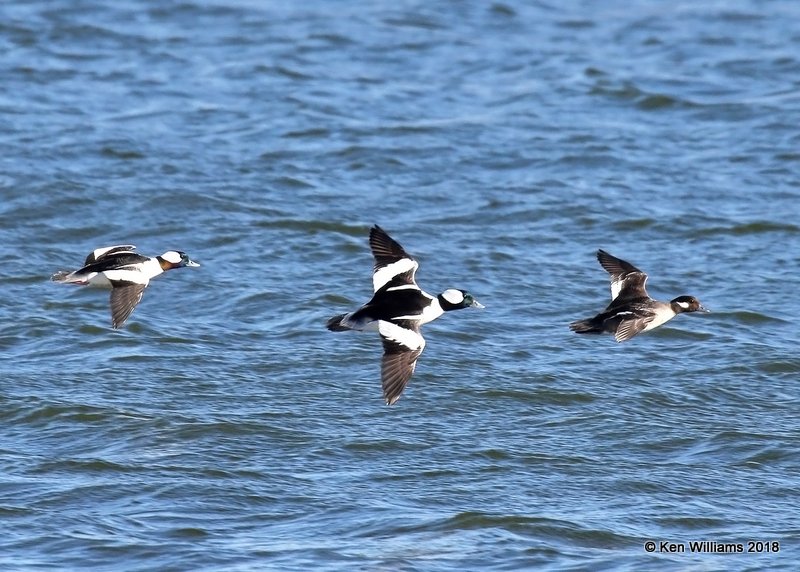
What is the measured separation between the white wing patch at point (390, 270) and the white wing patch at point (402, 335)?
2.79ft

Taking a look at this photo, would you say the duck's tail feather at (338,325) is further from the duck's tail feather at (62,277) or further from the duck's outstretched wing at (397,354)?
the duck's tail feather at (62,277)

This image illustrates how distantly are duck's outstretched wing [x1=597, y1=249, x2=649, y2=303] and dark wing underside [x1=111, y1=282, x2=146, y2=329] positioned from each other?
132 inches

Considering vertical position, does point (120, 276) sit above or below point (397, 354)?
above

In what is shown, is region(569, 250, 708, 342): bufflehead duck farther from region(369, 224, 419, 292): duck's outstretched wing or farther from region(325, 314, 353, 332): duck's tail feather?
region(325, 314, 353, 332): duck's tail feather

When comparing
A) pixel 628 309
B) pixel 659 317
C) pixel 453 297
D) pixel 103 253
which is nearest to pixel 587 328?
pixel 628 309

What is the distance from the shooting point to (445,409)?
11.1m

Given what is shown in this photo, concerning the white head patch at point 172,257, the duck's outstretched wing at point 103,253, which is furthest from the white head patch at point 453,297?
the duck's outstretched wing at point 103,253

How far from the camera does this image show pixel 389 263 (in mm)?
10867

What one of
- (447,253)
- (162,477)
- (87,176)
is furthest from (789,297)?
(87,176)

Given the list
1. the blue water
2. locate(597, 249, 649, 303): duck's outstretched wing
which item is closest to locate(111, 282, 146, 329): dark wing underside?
the blue water

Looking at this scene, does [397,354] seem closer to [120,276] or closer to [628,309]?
[628,309]

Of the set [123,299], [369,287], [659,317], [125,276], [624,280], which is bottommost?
[369,287]

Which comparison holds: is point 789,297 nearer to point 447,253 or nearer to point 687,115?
point 447,253

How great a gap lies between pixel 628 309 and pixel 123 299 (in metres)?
3.51
